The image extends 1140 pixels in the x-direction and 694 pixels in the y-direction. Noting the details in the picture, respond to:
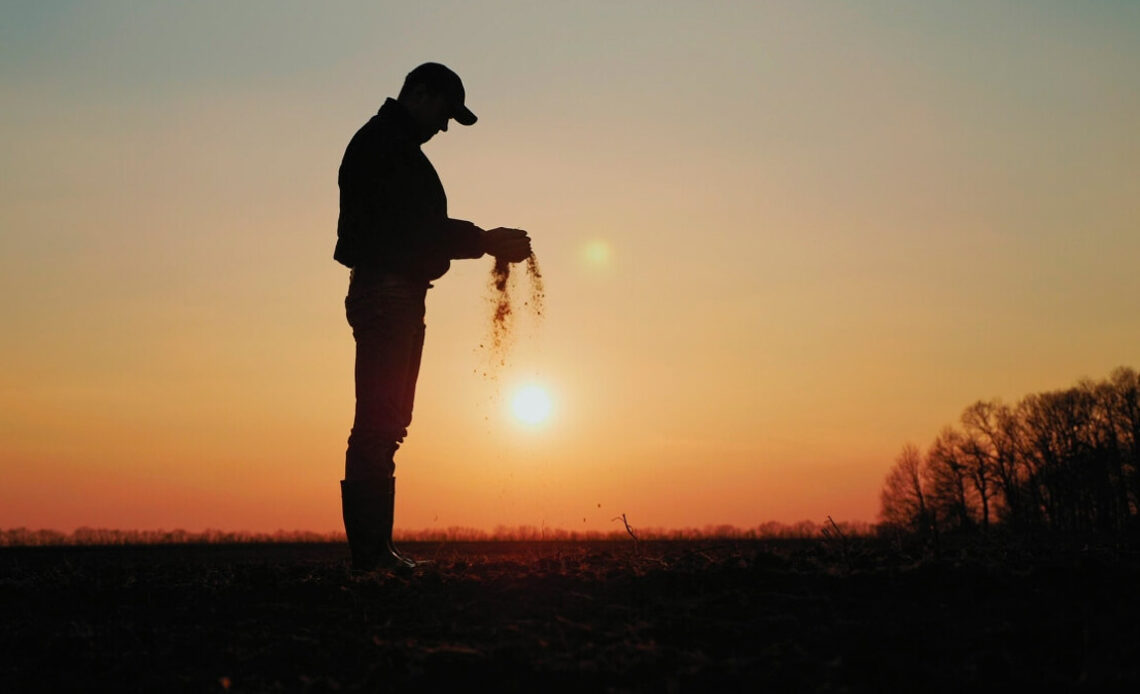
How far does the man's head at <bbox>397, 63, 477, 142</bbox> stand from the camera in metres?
8.53

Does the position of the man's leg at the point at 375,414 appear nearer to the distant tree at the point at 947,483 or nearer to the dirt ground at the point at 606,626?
the dirt ground at the point at 606,626

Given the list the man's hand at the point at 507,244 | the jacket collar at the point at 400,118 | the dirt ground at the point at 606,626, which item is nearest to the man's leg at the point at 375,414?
the dirt ground at the point at 606,626

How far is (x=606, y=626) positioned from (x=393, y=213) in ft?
13.0

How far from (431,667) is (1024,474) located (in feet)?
219

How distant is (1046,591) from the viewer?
5848 mm

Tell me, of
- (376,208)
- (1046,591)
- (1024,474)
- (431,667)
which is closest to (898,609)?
(1046,591)

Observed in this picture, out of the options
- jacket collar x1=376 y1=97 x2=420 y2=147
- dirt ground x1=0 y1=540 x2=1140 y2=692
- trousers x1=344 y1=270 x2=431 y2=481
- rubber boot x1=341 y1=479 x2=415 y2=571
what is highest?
jacket collar x1=376 y1=97 x2=420 y2=147

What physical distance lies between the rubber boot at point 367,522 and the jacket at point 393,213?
1.70 metres

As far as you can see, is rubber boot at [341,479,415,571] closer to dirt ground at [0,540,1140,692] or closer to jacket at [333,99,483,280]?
dirt ground at [0,540,1140,692]

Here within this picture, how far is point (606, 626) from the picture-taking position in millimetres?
5477

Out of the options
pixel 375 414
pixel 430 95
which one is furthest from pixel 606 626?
pixel 430 95

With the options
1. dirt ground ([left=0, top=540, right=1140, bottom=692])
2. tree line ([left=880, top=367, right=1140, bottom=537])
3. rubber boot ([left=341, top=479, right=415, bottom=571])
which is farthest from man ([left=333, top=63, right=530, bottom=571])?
tree line ([left=880, top=367, right=1140, bottom=537])

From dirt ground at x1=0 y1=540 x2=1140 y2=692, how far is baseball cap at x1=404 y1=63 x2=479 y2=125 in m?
3.77

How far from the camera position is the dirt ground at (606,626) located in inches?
178
